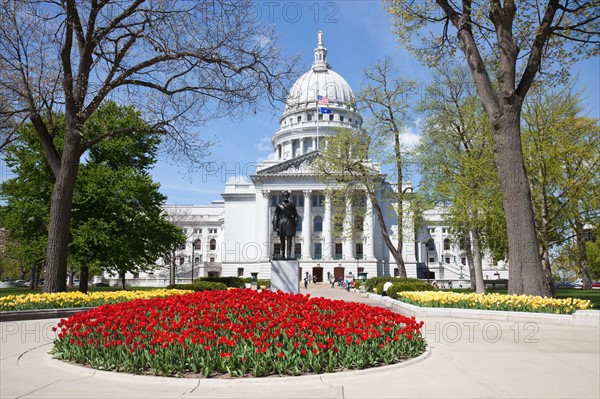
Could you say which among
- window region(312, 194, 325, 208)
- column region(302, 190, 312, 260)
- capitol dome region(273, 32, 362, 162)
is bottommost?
column region(302, 190, 312, 260)

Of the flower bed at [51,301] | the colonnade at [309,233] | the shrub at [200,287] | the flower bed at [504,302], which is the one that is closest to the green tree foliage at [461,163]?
the flower bed at [504,302]

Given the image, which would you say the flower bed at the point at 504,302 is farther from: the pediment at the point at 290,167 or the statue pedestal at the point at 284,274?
the pediment at the point at 290,167

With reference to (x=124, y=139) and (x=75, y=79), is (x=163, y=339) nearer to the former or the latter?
(x=75, y=79)

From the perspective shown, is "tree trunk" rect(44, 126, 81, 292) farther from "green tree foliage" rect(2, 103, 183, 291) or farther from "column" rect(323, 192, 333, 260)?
"column" rect(323, 192, 333, 260)

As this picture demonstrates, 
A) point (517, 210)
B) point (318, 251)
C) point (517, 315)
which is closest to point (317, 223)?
point (318, 251)

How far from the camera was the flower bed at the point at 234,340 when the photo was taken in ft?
22.5

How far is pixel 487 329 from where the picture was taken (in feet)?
40.5

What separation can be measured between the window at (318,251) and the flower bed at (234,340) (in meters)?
66.9

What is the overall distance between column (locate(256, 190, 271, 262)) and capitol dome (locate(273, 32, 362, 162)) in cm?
1757

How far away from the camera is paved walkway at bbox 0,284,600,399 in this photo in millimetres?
5926

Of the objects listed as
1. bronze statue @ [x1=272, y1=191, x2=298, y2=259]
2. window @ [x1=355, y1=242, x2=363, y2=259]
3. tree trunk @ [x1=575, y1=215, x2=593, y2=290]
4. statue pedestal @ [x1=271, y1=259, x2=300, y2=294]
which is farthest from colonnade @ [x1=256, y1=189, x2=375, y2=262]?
statue pedestal @ [x1=271, y1=259, x2=300, y2=294]

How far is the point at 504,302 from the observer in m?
14.7

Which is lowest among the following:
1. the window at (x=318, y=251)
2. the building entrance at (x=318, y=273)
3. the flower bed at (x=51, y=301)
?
the building entrance at (x=318, y=273)

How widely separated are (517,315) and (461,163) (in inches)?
579
